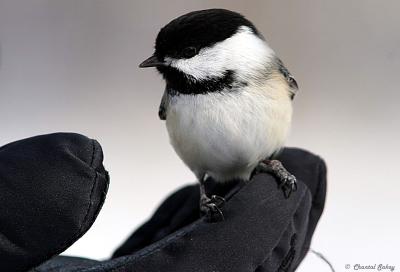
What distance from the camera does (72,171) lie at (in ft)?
1.63

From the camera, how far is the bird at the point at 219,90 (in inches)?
28.2

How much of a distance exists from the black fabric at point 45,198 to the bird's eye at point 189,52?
272mm

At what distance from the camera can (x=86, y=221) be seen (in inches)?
19.7

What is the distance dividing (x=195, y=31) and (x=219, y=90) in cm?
9

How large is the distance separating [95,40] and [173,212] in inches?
21.9

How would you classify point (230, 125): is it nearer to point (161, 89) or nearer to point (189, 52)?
point (189, 52)

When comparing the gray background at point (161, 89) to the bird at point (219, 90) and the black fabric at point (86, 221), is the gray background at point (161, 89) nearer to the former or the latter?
the bird at point (219, 90)

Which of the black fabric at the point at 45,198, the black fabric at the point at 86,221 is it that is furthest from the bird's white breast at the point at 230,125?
the black fabric at the point at 45,198

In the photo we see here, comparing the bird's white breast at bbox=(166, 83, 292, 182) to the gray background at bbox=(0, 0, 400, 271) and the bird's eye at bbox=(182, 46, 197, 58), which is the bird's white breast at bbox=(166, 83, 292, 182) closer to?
the bird's eye at bbox=(182, 46, 197, 58)

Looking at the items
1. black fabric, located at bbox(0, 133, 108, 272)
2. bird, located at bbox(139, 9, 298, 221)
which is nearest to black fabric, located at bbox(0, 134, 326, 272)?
black fabric, located at bbox(0, 133, 108, 272)

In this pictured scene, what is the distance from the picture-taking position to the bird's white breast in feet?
2.35

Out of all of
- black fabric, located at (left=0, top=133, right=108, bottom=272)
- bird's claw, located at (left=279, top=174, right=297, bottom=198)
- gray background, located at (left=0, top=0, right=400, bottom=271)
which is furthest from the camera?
gray background, located at (left=0, top=0, right=400, bottom=271)

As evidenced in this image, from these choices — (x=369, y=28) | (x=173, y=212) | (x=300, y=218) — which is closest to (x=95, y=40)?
(x=173, y=212)

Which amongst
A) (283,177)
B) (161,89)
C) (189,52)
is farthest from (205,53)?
(161,89)
